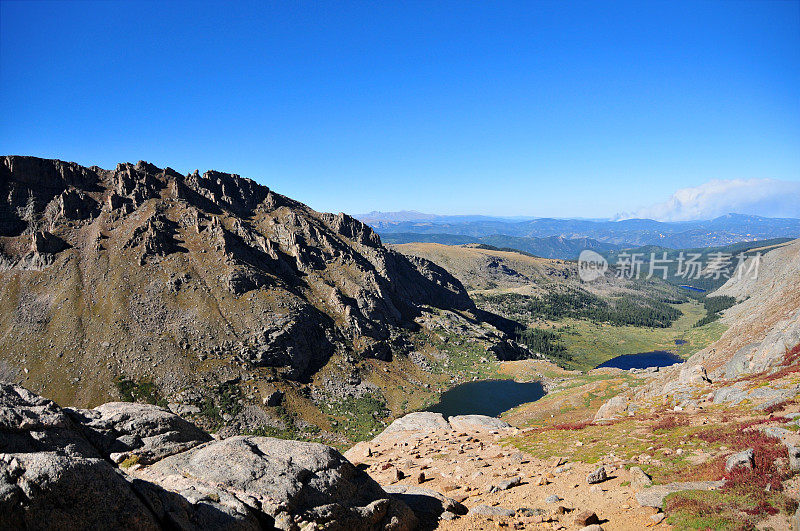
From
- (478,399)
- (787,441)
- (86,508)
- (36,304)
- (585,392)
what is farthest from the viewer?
(478,399)

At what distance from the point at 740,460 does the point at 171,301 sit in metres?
140

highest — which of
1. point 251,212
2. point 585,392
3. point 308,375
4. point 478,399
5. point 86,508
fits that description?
point 251,212

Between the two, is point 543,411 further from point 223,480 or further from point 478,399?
point 223,480

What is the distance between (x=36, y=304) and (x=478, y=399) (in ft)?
482

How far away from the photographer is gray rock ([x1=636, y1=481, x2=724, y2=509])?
70.4ft

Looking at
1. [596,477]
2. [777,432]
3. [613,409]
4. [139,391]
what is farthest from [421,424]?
[139,391]

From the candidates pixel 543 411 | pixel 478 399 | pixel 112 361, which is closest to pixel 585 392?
pixel 543 411

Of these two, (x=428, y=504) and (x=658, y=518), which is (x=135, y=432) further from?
(x=658, y=518)

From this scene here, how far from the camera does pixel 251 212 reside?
189m

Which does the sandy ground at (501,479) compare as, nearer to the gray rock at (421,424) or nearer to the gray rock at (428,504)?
the gray rock at (428,504)

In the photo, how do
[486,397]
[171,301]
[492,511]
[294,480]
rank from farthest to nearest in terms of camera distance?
[486,397], [171,301], [492,511], [294,480]

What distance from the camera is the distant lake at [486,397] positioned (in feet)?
410

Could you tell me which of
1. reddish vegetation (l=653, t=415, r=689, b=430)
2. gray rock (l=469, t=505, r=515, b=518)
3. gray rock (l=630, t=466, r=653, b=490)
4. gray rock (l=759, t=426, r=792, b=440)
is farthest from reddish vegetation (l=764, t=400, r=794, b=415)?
gray rock (l=469, t=505, r=515, b=518)

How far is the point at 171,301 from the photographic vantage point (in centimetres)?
12188
